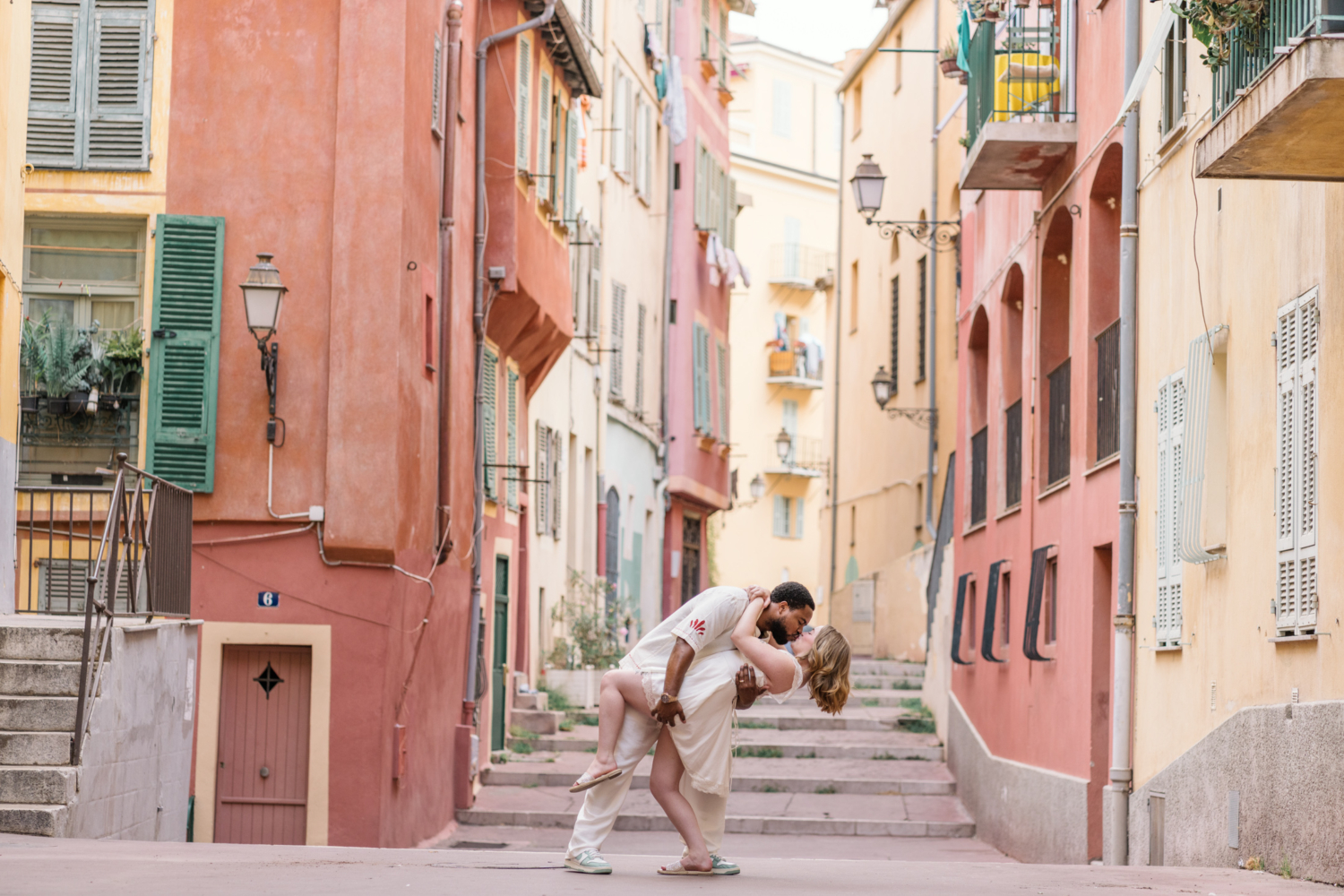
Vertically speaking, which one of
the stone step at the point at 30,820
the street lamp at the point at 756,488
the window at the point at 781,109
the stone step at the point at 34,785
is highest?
the window at the point at 781,109

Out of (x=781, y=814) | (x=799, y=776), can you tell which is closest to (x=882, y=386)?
(x=799, y=776)

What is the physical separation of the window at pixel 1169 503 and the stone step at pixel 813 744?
409 inches

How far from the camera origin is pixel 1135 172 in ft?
44.8

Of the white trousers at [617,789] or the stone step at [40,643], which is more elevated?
the stone step at [40,643]

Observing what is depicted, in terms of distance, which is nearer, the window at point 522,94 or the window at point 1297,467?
the window at point 1297,467

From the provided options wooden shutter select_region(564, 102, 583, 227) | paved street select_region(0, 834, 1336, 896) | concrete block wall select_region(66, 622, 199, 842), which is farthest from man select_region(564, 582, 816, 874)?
wooden shutter select_region(564, 102, 583, 227)

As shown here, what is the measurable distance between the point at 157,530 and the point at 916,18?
2466cm

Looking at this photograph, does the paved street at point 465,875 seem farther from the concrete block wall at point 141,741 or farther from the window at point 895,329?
the window at point 895,329

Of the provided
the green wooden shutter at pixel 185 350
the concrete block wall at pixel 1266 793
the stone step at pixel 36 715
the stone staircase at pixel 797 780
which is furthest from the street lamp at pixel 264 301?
the concrete block wall at pixel 1266 793

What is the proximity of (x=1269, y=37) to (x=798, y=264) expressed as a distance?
51.2 m

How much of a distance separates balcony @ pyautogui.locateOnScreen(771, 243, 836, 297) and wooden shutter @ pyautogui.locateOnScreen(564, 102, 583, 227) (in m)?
33.6

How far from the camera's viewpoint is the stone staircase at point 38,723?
34.4 feet

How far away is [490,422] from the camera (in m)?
21.8

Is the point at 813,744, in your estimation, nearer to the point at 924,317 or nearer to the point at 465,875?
the point at 924,317
